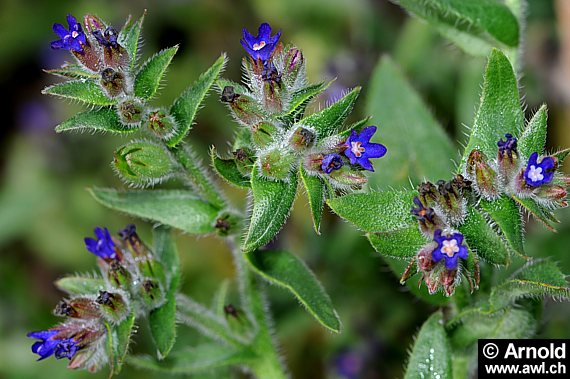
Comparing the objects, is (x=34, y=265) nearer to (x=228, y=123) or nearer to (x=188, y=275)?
(x=188, y=275)

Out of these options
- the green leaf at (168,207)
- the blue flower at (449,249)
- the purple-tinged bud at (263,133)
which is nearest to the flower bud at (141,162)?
the green leaf at (168,207)

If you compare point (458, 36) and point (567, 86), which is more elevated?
point (567, 86)

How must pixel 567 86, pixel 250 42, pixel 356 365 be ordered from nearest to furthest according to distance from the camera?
1. pixel 250 42
2. pixel 356 365
3. pixel 567 86

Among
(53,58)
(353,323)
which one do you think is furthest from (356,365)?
(53,58)

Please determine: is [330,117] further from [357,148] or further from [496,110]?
[496,110]

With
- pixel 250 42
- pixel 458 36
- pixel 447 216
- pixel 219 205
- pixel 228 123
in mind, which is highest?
pixel 228 123

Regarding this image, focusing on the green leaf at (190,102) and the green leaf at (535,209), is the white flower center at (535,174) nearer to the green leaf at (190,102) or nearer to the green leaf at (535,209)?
the green leaf at (535,209)
